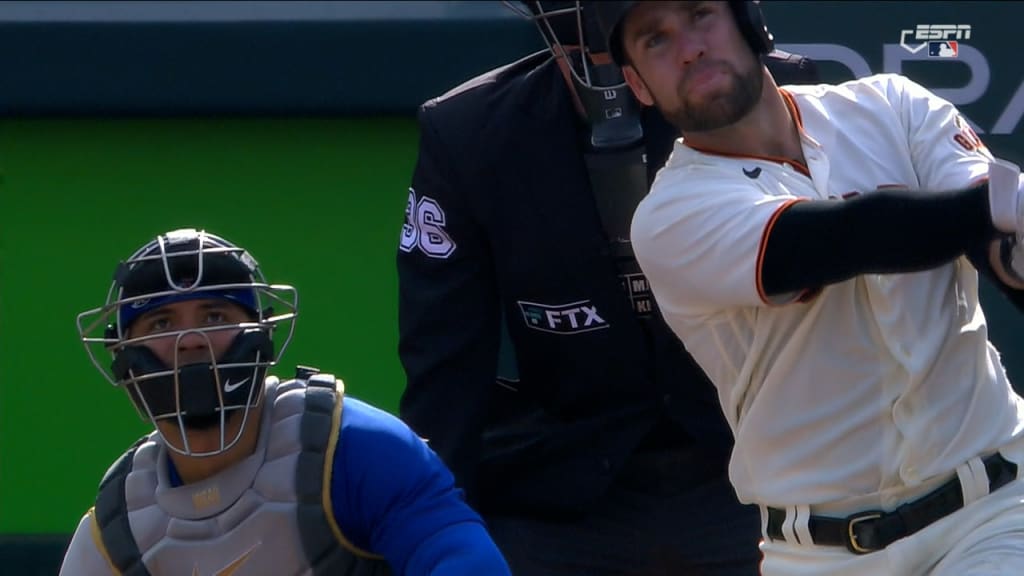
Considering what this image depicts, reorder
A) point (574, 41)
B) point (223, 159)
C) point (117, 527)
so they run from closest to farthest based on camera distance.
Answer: point (117, 527) → point (574, 41) → point (223, 159)

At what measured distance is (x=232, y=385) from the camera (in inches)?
114

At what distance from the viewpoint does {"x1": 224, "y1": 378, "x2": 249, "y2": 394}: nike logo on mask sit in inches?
114

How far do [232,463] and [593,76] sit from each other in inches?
37.7

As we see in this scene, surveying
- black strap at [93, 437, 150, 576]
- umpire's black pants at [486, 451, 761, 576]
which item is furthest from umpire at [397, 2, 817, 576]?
black strap at [93, 437, 150, 576]

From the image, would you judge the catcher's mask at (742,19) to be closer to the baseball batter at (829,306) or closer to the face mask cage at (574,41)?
the baseball batter at (829,306)

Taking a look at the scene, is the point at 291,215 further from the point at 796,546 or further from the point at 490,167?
the point at 796,546

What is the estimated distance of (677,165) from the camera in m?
2.67

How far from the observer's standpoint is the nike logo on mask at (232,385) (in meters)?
2.88

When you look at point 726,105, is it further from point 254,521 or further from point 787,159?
point 254,521

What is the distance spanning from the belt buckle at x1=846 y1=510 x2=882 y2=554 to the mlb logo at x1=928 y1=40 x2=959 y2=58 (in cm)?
196

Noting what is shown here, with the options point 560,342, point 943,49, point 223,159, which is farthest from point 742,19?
point 223,159

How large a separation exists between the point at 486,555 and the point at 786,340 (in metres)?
0.56

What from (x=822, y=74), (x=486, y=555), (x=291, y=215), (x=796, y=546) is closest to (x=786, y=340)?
(x=796, y=546)

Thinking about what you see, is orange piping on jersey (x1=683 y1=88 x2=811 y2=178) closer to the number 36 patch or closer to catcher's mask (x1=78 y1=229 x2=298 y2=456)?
catcher's mask (x1=78 y1=229 x2=298 y2=456)
